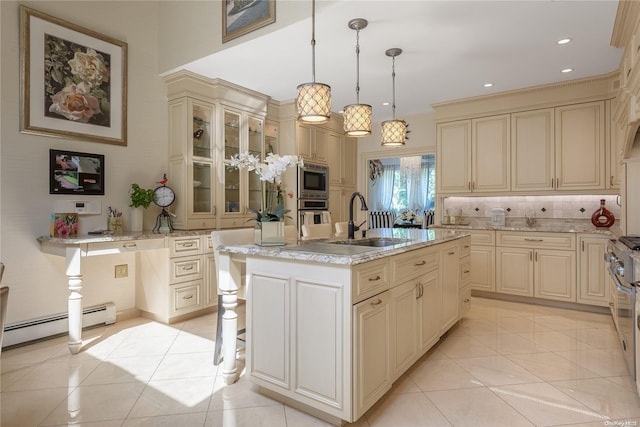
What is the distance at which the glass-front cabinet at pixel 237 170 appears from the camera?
4203 mm

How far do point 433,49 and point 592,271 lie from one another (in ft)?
9.29

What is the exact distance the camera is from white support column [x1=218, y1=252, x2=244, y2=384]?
2223 millimetres

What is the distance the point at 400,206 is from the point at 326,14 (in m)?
6.35

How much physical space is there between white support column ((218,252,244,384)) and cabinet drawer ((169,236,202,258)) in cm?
135

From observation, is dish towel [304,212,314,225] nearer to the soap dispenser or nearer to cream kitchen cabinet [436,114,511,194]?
cream kitchen cabinet [436,114,511,194]

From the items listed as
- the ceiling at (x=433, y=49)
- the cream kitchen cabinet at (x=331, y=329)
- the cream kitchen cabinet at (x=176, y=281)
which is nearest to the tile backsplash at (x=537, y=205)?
the ceiling at (x=433, y=49)

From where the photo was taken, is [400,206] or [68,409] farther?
Answer: [400,206]

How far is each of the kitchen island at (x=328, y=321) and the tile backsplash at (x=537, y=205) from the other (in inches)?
119

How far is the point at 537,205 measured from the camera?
15.0 feet

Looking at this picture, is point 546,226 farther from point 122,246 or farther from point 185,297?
point 122,246

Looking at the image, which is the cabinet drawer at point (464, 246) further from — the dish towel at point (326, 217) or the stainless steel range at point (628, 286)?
the dish towel at point (326, 217)

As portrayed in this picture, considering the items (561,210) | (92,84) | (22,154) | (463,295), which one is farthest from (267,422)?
(561,210)

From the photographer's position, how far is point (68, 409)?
1984 mm

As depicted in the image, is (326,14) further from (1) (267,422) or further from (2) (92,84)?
(1) (267,422)
